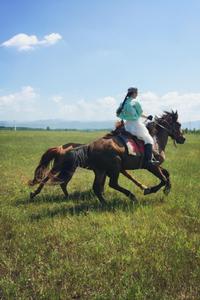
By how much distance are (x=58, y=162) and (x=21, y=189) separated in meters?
3.05

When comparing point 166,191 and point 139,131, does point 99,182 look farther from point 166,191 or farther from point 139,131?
point 166,191

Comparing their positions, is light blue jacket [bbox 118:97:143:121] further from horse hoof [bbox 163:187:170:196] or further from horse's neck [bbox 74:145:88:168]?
horse hoof [bbox 163:187:170:196]

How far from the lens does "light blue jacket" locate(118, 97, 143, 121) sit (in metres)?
10.2

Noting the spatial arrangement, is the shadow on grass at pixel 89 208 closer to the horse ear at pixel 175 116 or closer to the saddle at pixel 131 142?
the saddle at pixel 131 142

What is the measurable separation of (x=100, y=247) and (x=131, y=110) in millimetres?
4444

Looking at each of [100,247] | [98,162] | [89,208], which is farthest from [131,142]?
[100,247]

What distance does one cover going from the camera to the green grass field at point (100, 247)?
211 inches

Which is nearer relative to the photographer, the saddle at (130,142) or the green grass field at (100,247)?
the green grass field at (100,247)

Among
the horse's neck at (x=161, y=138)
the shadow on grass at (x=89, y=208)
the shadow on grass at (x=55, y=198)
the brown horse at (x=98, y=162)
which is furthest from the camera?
the horse's neck at (x=161, y=138)

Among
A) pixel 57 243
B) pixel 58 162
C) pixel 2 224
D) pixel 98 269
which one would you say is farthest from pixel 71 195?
pixel 98 269

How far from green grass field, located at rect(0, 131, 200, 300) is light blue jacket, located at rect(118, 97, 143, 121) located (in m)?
2.23

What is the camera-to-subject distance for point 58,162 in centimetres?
1056

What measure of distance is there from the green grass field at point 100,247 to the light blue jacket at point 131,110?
2226 millimetres

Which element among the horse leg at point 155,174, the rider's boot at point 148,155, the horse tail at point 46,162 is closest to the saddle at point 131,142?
the rider's boot at point 148,155
